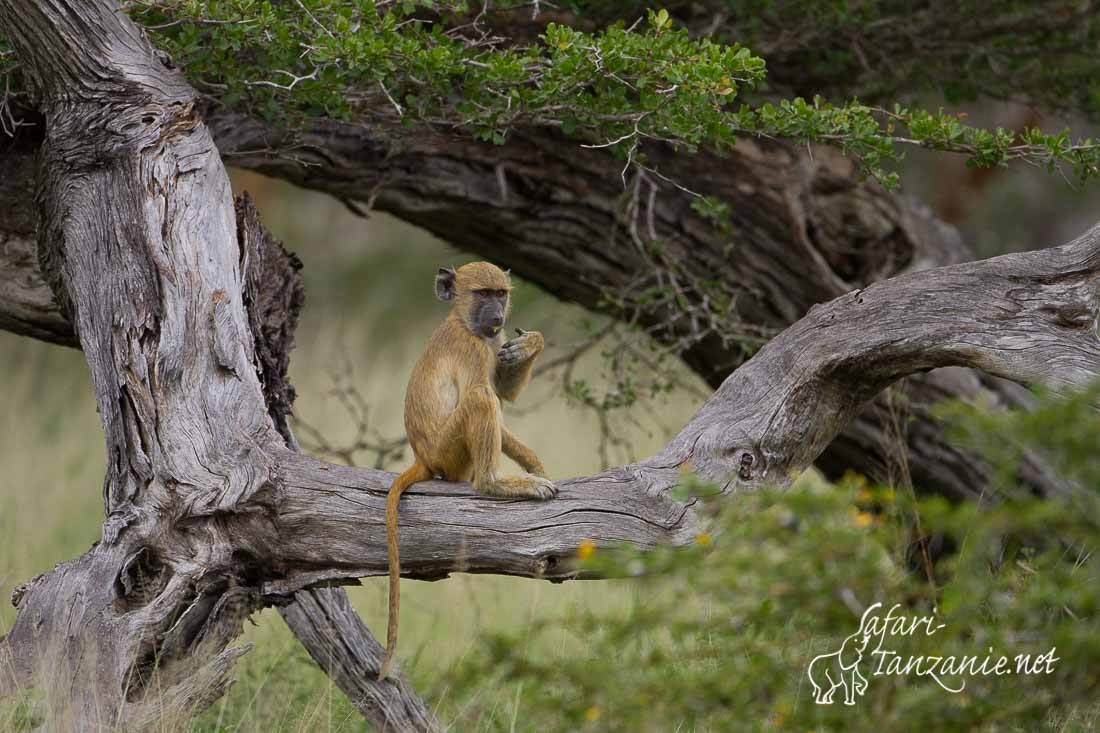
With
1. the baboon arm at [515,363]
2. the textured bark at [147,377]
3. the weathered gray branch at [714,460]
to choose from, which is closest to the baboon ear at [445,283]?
the baboon arm at [515,363]

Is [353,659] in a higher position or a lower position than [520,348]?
lower

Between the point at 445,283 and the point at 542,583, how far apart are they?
2532mm

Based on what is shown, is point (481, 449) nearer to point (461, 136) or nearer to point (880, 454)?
point (461, 136)

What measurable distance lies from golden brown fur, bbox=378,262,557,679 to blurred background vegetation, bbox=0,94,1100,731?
1.89 ft

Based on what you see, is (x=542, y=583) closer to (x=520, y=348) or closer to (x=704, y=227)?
(x=704, y=227)

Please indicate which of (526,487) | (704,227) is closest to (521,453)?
(526,487)

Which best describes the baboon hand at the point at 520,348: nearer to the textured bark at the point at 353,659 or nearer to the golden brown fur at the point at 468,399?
the golden brown fur at the point at 468,399

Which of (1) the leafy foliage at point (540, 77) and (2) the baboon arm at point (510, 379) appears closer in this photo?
(1) the leafy foliage at point (540, 77)

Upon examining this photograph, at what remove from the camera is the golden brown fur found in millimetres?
4277

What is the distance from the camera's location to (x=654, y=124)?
453cm

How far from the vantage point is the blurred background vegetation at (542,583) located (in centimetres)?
281

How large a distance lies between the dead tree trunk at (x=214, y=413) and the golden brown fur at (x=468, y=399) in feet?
0.37

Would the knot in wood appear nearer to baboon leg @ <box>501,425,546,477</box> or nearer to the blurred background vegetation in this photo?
the blurred background vegetation

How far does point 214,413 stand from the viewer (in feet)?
13.8
